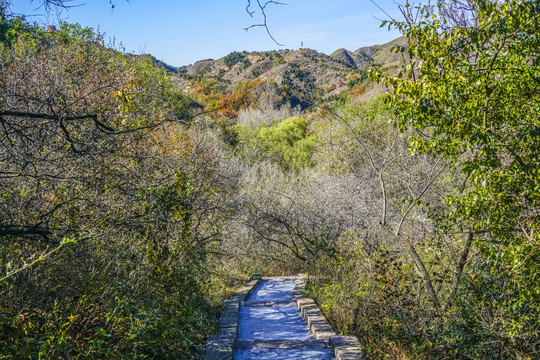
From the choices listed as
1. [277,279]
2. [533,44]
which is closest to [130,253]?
[533,44]

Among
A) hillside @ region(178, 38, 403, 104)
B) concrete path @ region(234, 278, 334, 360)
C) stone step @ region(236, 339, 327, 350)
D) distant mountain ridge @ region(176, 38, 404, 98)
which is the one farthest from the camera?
distant mountain ridge @ region(176, 38, 404, 98)

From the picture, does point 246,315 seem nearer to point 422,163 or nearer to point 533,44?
point 533,44

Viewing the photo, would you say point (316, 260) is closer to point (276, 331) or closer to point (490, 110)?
point (276, 331)

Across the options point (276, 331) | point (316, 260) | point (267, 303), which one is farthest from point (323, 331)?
point (316, 260)

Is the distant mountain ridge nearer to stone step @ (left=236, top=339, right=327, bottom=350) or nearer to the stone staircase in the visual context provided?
the stone staircase

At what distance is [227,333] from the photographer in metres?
5.96

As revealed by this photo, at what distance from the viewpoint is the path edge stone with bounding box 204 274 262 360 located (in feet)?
16.6

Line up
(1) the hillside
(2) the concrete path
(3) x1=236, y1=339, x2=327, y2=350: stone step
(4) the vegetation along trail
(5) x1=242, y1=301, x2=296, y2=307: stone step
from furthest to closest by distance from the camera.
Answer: (1) the hillside → (5) x1=242, y1=301, x2=296, y2=307: stone step → (3) x1=236, y1=339, x2=327, y2=350: stone step → (2) the concrete path → (4) the vegetation along trail

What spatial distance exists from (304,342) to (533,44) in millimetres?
4393

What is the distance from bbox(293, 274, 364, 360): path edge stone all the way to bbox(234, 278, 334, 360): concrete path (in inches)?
3.9

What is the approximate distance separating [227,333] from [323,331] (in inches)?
53.4

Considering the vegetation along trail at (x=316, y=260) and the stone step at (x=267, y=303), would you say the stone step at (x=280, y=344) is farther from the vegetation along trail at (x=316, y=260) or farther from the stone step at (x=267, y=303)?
the stone step at (x=267, y=303)

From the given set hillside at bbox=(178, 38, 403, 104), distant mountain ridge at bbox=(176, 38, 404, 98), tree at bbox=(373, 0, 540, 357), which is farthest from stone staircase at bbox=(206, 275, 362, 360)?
hillside at bbox=(178, 38, 403, 104)

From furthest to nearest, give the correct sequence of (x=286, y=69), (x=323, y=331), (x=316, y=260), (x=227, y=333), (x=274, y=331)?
(x=286, y=69), (x=316, y=260), (x=274, y=331), (x=323, y=331), (x=227, y=333)
